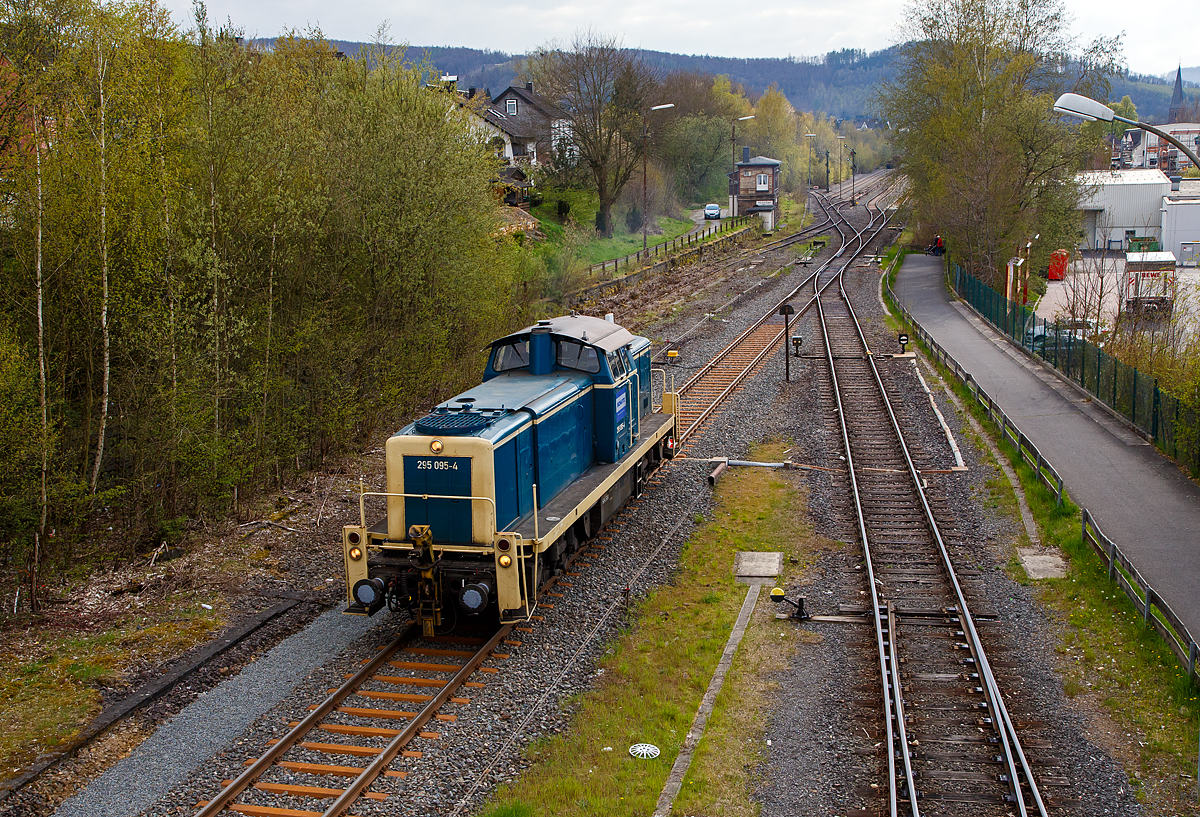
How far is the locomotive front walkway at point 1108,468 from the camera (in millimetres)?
12789

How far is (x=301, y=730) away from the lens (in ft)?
28.6

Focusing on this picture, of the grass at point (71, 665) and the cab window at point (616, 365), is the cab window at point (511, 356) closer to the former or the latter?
the cab window at point (616, 365)

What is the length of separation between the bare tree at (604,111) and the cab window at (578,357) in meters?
45.0

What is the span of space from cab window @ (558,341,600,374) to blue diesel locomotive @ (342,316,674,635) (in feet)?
1.77

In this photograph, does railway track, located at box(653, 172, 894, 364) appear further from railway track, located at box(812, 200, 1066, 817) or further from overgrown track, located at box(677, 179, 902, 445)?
railway track, located at box(812, 200, 1066, 817)

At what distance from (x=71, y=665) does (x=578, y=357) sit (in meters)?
7.73

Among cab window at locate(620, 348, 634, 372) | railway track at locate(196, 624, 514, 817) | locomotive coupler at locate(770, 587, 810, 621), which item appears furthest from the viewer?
cab window at locate(620, 348, 634, 372)

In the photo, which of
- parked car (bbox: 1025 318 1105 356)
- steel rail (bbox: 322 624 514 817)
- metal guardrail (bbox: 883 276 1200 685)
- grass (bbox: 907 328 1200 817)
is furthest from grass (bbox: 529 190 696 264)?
steel rail (bbox: 322 624 514 817)

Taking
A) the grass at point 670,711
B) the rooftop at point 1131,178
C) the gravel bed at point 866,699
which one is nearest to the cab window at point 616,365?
the grass at point 670,711

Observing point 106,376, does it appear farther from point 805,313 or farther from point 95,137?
point 805,313

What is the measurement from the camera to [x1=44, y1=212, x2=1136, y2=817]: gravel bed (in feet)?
26.2

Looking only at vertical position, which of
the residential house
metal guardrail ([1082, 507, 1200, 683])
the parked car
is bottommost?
metal guardrail ([1082, 507, 1200, 683])

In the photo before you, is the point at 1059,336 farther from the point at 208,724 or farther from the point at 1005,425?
the point at 208,724

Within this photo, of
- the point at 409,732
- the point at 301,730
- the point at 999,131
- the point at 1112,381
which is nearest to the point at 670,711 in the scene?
the point at 409,732
